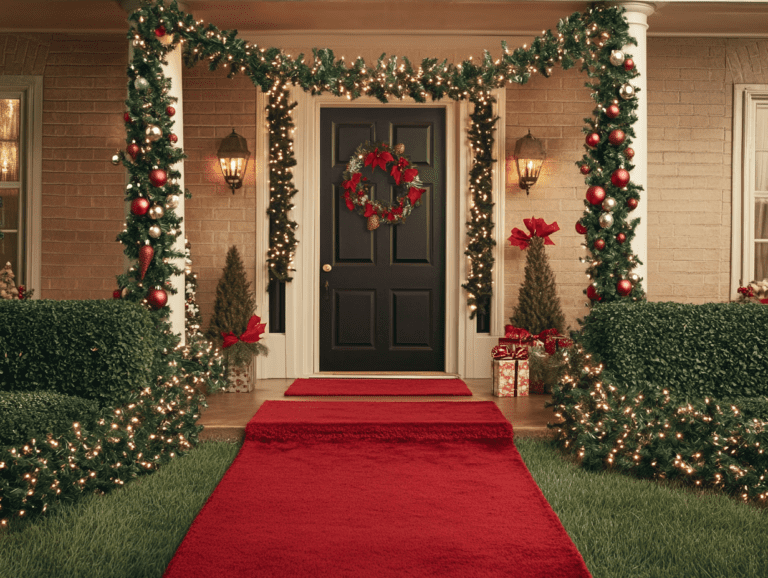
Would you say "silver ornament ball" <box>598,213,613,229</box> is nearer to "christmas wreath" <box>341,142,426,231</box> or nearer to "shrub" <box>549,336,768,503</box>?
"shrub" <box>549,336,768,503</box>

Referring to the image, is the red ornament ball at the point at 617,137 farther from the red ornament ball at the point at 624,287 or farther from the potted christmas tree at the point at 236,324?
the potted christmas tree at the point at 236,324

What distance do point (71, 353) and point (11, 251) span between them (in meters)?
2.59

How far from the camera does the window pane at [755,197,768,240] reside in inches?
237

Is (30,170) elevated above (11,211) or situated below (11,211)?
above

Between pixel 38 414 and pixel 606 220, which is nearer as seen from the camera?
pixel 38 414

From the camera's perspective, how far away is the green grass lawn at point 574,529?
2662 mm

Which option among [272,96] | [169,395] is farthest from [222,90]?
[169,395]

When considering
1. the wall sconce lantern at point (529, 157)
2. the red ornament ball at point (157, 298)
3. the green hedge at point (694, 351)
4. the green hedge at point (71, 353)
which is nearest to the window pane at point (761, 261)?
the wall sconce lantern at point (529, 157)

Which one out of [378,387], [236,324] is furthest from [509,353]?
[236,324]

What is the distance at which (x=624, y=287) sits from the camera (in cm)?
437

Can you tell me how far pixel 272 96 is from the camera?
5.90 m

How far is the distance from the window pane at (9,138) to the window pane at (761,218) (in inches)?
254

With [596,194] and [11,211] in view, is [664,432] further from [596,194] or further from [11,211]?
[11,211]

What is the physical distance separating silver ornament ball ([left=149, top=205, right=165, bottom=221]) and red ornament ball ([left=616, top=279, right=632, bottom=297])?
2.95 meters
